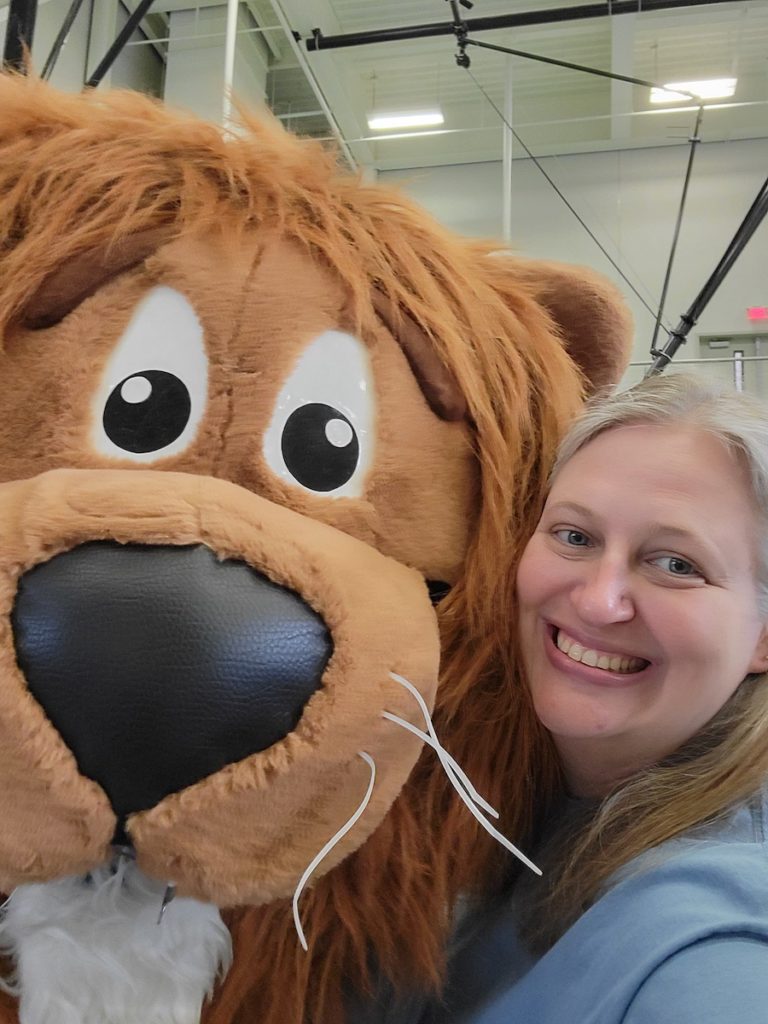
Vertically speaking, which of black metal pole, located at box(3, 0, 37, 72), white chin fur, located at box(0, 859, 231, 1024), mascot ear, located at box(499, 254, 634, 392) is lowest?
white chin fur, located at box(0, 859, 231, 1024)

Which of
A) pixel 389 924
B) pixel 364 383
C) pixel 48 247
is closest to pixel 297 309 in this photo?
pixel 364 383

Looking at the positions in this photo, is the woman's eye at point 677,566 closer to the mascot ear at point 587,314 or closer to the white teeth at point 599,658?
the white teeth at point 599,658

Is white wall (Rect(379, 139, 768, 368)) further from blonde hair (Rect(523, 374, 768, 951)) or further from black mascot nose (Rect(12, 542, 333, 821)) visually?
black mascot nose (Rect(12, 542, 333, 821))

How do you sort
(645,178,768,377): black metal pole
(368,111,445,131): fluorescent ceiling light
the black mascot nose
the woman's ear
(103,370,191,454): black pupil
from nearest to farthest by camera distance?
1. the black mascot nose
2. (103,370,191,454): black pupil
3. the woman's ear
4. (645,178,768,377): black metal pole
5. (368,111,445,131): fluorescent ceiling light

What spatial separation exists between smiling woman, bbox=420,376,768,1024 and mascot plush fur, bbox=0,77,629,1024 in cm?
4

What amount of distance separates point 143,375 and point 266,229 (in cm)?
15

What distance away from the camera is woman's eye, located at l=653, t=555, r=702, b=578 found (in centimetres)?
64

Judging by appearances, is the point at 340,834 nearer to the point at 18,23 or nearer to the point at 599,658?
the point at 599,658

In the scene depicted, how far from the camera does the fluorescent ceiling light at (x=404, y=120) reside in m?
5.05

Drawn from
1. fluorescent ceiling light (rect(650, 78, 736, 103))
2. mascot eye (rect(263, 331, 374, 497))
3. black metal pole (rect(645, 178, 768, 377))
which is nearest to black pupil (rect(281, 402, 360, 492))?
mascot eye (rect(263, 331, 374, 497))

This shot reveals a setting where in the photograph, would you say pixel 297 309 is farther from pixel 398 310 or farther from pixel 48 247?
pixel 48 247

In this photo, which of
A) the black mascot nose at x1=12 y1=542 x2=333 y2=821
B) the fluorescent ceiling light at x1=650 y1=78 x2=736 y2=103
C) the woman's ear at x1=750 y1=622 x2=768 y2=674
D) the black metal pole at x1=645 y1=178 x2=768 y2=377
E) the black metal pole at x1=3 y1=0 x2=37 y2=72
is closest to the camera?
the black mascot nose at x1=12 y1=542 x2=333 y2=821

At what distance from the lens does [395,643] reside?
18.8 inches

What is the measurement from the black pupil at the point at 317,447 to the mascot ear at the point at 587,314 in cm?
27
